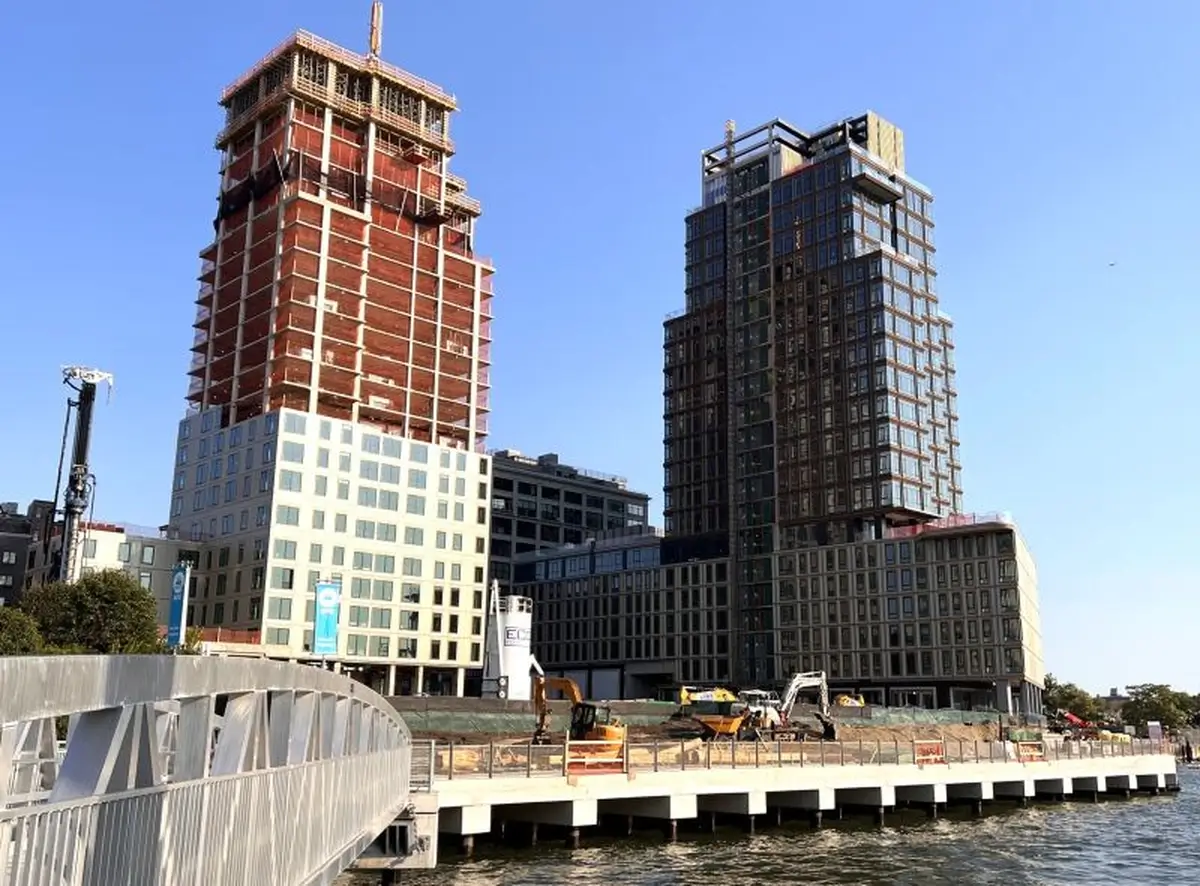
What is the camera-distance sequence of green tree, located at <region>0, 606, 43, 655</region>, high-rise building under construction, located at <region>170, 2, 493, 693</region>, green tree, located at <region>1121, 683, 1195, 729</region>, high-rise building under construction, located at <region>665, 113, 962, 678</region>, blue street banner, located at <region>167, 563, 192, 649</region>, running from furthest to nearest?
1. green tree, located at <region>1121, 683, 1195, 729</region>
2. high-rise building under construction, located at <region>665, 113, 962, 678</region>
3. high-rise building under construction, located at <region>170, 2, 493, 693</region>
4. blue street banner, located at <region>167, 563, 192, 649</region>
5. green tree, located at <region>0, 606, 43, 655</region>

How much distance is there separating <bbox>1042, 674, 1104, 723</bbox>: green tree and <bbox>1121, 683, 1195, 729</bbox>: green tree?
590 cm

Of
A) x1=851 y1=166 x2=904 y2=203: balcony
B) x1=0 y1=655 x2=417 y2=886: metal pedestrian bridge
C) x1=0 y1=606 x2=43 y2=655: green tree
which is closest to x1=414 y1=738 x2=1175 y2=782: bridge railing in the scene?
x1=0 y1=655 x2=417 y2=886: metal pedestrian bridge

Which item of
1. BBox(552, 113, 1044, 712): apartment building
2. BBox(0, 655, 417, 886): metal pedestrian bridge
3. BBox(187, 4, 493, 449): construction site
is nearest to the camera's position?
BBox(0, 655, 417, 886): metal pedestrian bridge

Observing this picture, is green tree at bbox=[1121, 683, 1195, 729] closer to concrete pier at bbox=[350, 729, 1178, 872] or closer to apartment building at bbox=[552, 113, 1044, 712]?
apartment building at bbox=[552, 113, 1044, 712]

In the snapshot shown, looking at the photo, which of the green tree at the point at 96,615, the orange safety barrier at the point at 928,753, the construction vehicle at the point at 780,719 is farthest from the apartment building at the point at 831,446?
the green tree at the point at 96,615

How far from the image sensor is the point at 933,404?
15175 cm

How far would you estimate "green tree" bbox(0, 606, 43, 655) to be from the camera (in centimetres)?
5859

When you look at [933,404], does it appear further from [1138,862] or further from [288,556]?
[1138,862]

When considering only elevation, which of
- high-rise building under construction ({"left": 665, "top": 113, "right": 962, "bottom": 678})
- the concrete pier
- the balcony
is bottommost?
the concrete pier

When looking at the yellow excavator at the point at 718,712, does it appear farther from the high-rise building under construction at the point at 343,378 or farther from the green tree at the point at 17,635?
the high-rise building under construction at the point at 343,378

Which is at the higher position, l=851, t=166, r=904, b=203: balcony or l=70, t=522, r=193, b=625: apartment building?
l=851, t=166, r=904, b=203: balcony

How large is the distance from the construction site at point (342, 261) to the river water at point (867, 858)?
87885mm

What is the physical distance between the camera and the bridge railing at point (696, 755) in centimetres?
3775

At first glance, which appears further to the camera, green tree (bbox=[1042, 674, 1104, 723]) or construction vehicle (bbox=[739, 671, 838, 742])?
green tree (bbox=[1042, 674, 1104, 723])
